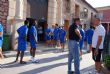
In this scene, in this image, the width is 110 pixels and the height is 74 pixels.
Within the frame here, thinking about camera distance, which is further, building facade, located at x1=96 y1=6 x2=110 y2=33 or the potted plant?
building facade, located at x1=96 y1=6 x2=110 y2=33

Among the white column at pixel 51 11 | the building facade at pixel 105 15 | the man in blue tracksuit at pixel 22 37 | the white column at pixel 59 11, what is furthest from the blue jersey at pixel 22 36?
the building facade at pixel 105 15

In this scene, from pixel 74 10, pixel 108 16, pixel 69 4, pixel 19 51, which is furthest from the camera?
pixel 108 16

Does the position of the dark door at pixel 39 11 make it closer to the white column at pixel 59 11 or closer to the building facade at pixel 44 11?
the building facade at pixel 44 11

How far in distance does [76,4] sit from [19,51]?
21654 mm

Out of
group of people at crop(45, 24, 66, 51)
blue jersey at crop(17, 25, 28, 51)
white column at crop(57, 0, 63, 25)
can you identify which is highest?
white column at crop(57, 0, 63, 25)

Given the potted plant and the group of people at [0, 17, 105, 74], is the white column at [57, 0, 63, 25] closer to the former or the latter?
the group of people at [0, 17, 105, 74]

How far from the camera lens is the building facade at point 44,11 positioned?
18.3 m

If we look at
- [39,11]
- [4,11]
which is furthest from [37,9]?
[4,11]

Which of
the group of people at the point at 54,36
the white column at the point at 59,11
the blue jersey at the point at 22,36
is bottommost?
the group of people at the point at 54,36

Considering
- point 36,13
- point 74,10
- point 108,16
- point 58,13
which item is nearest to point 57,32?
point 36,13

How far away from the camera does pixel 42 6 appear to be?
24.7 m

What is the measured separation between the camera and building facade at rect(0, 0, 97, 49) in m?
18.3

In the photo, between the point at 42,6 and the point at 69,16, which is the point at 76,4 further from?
the point at 42,6

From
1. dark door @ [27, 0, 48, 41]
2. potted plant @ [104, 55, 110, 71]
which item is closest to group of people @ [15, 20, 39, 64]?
potted plant @ [104, 55, 110, 71]
